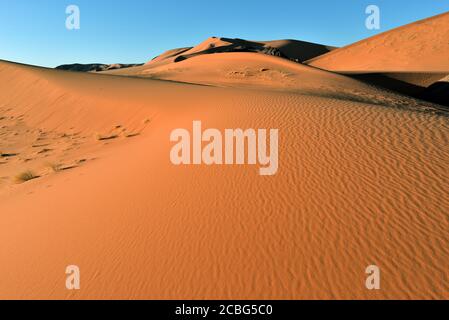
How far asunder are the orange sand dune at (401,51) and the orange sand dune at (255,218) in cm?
3334

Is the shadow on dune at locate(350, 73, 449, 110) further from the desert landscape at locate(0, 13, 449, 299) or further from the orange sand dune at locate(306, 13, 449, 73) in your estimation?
the desert landscape at locate(0, 13, 449, 299)

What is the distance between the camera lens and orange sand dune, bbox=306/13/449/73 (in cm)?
3894

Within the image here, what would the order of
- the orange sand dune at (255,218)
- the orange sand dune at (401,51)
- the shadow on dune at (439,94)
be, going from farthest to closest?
the orange sand dune at (401,51)
the shadow on dune at (439,94)
the orange sand dune at (255,218)

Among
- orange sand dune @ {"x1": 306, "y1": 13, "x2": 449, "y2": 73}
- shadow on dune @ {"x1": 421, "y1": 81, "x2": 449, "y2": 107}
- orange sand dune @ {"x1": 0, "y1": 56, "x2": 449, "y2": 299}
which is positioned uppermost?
orange sand dune @ {"x1": 306, "y1": 13, "x2": 449, "y2": 73}

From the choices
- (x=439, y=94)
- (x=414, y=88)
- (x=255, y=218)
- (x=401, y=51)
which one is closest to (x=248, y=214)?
(x=255, y=218)

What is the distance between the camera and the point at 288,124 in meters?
7.72

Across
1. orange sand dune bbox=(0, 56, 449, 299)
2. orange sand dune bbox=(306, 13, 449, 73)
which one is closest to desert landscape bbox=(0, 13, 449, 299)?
orange sand dune bbox=(0, 56, 449, 299)

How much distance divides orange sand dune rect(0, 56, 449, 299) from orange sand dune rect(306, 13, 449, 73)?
33.3m

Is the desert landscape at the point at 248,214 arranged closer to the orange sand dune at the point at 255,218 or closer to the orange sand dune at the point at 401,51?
the orange sand dune at the point at 255,218

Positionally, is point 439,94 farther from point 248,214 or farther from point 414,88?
point 248,214

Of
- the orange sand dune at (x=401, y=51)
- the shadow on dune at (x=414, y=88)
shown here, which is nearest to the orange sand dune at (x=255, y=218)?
the shadow on dune at (x=414, y=88)

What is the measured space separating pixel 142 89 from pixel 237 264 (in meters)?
15.1

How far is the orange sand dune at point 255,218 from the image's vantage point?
11.5 feet
